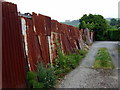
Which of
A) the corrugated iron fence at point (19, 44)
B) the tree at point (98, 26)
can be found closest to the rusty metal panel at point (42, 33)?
the corrugated iron fence at point (19, 44)

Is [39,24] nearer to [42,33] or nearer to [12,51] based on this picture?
[42,33]

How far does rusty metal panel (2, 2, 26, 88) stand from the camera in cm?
333

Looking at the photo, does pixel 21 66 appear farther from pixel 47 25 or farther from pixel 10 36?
pixel 47 25

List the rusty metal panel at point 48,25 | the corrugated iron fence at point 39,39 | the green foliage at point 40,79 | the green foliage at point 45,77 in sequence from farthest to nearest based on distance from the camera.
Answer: the rusty metal panel at point 48,25 < the corrugated iron fence at point 39,39 < the green foliage at point 45,77 < the green foliage at point 40,79

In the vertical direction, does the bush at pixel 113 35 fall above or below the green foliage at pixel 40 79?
above

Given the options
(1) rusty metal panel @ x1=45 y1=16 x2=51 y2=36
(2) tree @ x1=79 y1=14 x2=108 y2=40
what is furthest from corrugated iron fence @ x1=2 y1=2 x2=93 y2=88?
(2) tree @ x1=79 y1=14 x2=108 y2=40

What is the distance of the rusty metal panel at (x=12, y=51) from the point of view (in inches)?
131

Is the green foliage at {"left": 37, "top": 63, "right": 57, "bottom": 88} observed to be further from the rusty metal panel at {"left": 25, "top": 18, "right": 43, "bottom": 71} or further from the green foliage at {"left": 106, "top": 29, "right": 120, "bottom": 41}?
the green foliage at {"left": 106, "top": 29, "right": 120, "bottom": 41}

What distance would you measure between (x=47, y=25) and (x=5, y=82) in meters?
3.50

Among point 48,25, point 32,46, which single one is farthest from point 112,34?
point 32,46

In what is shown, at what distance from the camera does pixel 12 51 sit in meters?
3.58

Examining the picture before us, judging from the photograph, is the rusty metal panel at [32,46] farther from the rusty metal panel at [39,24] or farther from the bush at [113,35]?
the bush at [113,35]

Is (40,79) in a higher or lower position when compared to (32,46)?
lower

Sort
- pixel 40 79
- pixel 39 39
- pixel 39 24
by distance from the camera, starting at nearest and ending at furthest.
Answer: pixel 40 79 < pixel 39 39 < pixel 39 24
